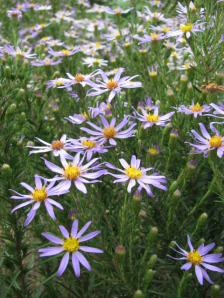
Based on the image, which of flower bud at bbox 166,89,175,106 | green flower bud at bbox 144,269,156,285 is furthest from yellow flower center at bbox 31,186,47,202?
flower bud at bbox 166,89,175,106

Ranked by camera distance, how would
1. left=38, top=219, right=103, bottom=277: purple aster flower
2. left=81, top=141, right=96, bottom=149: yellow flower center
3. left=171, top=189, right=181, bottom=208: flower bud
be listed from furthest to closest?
left=81, top=141, right=96, bottom=149: yellow flower center < left=171, top=189, right=181, bottom=208: flower bud < left=38, top=219, right=103, bottom=277: purple aster flower

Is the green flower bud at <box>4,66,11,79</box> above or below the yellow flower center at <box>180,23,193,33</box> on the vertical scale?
below

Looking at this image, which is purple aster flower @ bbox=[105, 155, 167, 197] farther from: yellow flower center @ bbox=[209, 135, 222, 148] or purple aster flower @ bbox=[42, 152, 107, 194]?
yellow flower center @ bbox=[209, 135, 222, 148]

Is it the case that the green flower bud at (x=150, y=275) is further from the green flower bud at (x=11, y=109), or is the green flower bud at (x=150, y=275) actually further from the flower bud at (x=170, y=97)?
the green flower bud at (x=11, y=109)

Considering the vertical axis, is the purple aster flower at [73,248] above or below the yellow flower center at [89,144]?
below

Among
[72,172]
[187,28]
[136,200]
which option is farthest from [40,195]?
[187,28]

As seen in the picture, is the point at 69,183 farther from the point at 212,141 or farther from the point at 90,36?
the point at 90,36

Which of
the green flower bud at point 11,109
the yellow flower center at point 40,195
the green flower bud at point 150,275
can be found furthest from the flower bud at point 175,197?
the green flower bud at point 11,109
